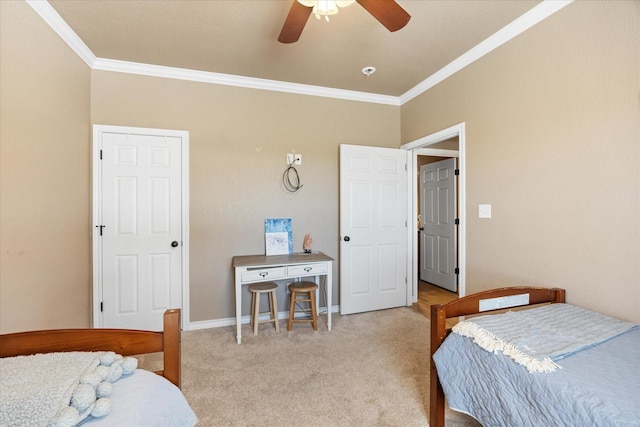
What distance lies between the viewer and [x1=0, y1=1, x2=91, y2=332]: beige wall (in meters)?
1.69

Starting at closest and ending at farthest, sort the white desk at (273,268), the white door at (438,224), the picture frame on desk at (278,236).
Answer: the white desk at (273,268), the picture frame on desk at (278,236), the white door at (438,224)

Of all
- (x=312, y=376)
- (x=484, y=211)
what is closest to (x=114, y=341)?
(x=312, y=376)

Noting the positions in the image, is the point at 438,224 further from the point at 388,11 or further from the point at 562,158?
the point at 388,11

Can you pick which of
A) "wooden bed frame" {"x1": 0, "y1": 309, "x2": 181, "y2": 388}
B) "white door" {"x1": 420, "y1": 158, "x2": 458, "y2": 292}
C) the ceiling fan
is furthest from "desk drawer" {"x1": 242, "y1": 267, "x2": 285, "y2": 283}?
"white door" {"x1": 420, "y1": 158, "x2": 458, "y2": 292}

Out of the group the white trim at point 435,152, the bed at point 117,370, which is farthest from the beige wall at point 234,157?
the bed at point 117,370

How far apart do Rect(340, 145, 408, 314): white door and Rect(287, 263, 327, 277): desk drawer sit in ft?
1.50

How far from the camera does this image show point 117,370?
940 mm

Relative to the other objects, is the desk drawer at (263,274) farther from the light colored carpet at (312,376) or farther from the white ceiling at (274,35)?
the white ceiling at (274,35)

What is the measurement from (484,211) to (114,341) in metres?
2.67

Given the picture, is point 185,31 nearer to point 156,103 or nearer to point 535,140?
point 156,103

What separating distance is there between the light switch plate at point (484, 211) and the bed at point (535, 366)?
0.90m

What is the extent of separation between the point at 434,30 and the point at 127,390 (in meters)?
2.86

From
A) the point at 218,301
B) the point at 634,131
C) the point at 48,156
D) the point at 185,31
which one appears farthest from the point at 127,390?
the point at 634,131

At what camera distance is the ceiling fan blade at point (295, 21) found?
1.52m
